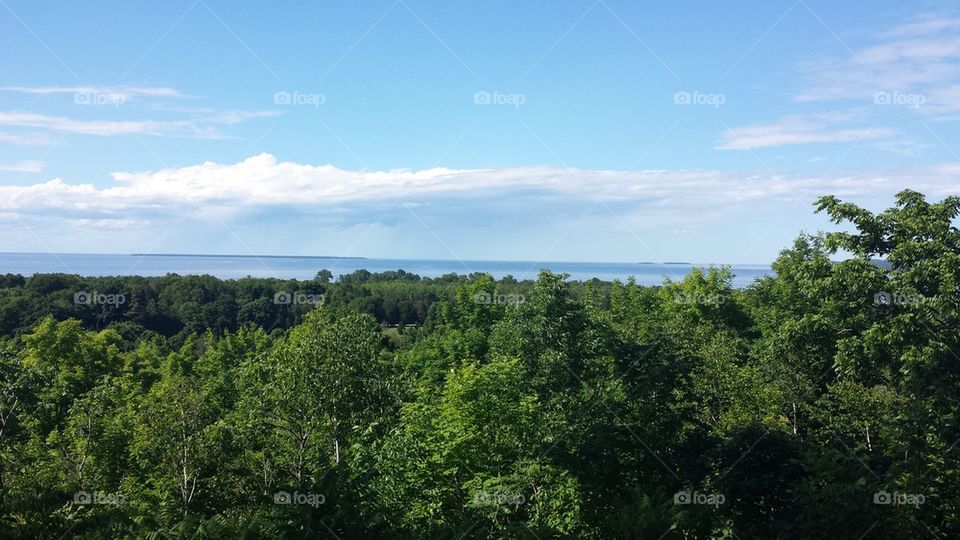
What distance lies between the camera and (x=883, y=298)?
18672mm

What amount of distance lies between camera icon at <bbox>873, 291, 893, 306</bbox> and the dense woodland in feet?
0.13

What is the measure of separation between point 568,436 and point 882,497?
755 cm

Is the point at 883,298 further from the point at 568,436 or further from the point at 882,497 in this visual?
the point at 568,436

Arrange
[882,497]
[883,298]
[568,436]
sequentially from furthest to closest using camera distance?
[883,298] < [568,436] < [882,497]

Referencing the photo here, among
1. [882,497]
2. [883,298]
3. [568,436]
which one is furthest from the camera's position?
[883,298]

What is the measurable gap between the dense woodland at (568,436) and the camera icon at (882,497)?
4 centimetres

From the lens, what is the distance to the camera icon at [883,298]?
61.0 ft

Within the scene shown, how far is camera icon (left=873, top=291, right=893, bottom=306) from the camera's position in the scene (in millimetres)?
18594

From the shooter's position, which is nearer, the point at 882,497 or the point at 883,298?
the point at 882,497

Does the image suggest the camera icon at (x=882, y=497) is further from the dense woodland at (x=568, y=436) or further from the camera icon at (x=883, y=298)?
the camera icon at (x=883, y=298)

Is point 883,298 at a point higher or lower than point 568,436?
higher

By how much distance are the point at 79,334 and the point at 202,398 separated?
25747 mm

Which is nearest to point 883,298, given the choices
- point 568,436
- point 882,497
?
point 882,497

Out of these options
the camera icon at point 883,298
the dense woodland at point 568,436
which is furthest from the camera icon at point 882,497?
the camera icon at point 883,298
